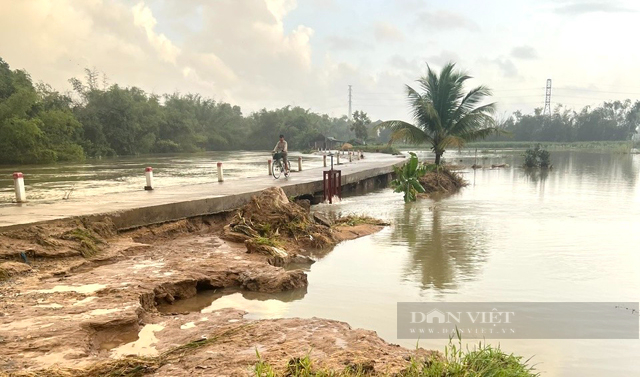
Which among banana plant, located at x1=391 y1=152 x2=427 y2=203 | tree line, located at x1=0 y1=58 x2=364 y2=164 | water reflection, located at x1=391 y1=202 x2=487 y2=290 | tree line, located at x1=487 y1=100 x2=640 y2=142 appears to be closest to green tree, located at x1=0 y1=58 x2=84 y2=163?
tree line, located at x1=0 y1=58 x2=364 y2=164

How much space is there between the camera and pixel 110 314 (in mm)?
4230

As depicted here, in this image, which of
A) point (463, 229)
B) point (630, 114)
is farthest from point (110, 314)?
point (630, 114)

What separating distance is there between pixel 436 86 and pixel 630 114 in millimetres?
77943

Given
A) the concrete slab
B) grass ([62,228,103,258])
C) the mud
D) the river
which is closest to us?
the river

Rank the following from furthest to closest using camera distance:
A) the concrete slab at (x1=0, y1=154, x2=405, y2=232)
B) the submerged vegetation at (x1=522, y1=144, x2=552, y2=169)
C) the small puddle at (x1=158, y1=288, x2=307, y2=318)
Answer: the submerged vegetation at (x1=522, y1=144, x2=552, y2=169) < the concrete slab at (x1=0, y1=154, x2=405, y2=232) < the small puddle at (x1=158, y1=288, x2=307, y2=318)

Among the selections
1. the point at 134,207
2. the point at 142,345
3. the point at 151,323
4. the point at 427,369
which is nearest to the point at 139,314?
the point at 151,323

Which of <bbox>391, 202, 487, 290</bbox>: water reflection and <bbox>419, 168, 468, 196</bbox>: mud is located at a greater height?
<bbox>419, 168, 468, 196</bbox>: mud

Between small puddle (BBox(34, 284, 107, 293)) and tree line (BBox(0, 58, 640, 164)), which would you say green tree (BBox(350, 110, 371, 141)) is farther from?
small puddle (BBox(34, 284, 107, 293))

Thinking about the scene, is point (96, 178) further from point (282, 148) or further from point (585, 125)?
point (585, 125)

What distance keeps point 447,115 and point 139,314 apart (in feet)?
59.1

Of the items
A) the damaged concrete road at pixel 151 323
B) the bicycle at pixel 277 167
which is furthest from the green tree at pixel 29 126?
the damaged concrete road at pixel 151 323

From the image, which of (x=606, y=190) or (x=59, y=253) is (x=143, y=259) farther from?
(x=606, y=190)

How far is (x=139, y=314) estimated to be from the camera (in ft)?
14.5

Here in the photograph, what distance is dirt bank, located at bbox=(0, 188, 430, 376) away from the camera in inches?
130
